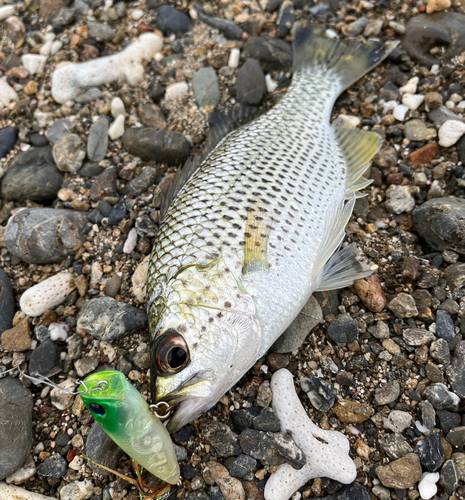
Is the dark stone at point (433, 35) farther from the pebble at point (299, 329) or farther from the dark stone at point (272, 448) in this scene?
the dark stone at point (272, 448)

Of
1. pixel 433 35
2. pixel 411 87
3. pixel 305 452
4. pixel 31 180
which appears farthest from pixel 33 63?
pixel 305 452

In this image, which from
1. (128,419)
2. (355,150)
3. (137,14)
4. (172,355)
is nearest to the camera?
(128,419)

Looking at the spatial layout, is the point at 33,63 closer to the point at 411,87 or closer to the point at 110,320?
the point at 110,320

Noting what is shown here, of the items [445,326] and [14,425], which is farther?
[445,326]

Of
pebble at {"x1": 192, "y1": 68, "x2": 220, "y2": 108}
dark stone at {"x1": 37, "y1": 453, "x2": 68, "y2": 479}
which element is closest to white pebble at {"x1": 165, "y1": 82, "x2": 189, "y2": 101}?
pebble at {"x1": 192, "y1": 68, "x2": 220, "y2": 108}

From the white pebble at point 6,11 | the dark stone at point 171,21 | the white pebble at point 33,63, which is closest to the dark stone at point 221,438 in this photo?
the white pebble at point 33,63

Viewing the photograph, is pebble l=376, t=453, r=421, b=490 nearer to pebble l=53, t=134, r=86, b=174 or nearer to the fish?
the fish

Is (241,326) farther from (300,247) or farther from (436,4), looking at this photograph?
(436,4)
